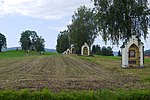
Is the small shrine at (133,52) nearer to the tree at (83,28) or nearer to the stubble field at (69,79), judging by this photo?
the stubble field at (69,79)

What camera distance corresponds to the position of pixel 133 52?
137ft

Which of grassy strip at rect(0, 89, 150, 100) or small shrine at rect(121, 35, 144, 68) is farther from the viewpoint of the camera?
small shrine at rect(121, 35, 144, 68)

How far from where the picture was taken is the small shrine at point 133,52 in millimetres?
41125

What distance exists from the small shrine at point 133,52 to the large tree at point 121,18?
2384mm

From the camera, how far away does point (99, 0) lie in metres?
44.6

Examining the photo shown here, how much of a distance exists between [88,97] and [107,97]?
2.22 ft

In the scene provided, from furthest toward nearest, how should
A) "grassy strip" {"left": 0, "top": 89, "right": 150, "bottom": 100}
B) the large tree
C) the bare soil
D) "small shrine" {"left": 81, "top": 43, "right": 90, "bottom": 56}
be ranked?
1. "small shrine" {"left": 81, "top": 43, "right": 90, "bottom": 56}
2. the large tree
3. the bare soil
4. "grassy strip" {"left": 0, "top": 89, "right": 150, "bottom": 100}

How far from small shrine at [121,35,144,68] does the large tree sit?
2384mm

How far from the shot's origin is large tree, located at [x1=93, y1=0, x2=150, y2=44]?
43281 mm

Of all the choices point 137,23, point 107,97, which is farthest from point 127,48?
point 107,97

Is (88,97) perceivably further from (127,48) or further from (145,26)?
(145,26)

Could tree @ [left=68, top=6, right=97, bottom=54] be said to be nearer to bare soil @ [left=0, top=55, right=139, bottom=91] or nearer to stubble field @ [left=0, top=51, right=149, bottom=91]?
stubble field @ [left=0, top=51, right=149, bottom=91]

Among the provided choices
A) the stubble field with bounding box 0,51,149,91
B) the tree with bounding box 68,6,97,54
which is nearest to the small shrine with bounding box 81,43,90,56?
the tree with bounding box 68,6,97,54

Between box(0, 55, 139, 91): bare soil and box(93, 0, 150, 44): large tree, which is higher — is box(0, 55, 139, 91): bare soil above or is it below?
below
